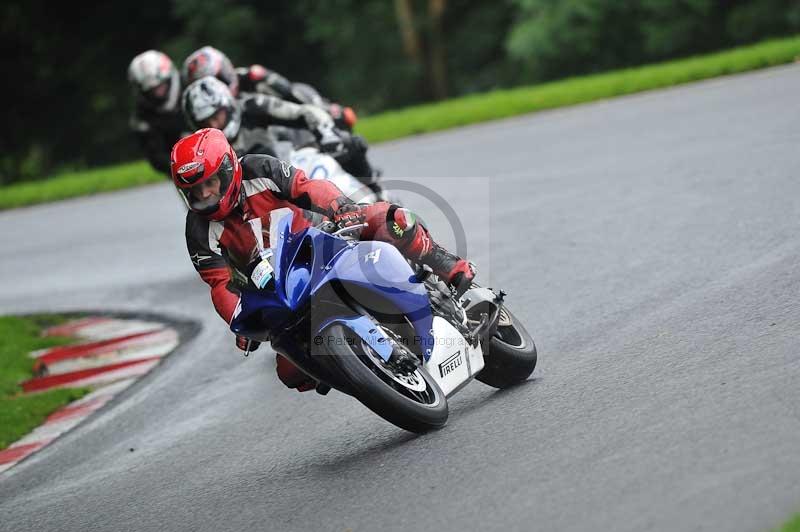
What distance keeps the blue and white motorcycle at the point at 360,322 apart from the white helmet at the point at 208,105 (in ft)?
12.2

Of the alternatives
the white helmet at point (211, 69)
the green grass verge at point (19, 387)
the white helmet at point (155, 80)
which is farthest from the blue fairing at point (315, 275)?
the white helmet at point (155, 80)

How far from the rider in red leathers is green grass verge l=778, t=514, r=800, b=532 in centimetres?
243

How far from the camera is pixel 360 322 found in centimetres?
539

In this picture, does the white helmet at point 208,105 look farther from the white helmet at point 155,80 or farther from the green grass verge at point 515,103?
the green grass verge at point 515,103

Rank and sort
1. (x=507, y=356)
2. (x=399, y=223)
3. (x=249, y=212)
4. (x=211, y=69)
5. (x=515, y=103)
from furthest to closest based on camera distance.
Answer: (x=515, y=103) → (x=211, y=69) → (x=249, y=212) → (x=507, y=356) → (x=399, y=223)

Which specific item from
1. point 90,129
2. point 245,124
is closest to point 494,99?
point 245,124

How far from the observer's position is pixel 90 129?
39562mm

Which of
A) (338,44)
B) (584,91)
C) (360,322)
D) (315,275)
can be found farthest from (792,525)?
(338,44)

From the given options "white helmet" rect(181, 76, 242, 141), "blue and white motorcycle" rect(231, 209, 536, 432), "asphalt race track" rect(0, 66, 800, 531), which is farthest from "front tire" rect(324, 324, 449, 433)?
"white helmet" rect(181, 76, 242, 141)

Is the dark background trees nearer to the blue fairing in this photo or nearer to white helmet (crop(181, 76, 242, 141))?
white helmet (crop(181, 76, 242, 141))

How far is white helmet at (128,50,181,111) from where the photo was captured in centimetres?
1198

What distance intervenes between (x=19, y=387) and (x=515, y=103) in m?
12.2

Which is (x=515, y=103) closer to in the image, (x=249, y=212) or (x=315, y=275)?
(x=249, y=212)

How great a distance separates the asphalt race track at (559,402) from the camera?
452 cm
